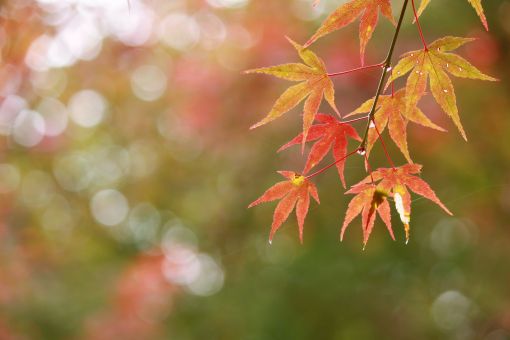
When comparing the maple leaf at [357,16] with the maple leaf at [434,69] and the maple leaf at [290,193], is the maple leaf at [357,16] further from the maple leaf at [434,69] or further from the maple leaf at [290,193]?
the maple leaf at [290,193]

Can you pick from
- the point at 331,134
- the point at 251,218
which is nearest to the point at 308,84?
the point at 331,134

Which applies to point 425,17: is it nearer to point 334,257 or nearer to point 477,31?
point 477,31

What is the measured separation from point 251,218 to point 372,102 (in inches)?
108

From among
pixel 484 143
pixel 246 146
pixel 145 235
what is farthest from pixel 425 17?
pixel 145 235

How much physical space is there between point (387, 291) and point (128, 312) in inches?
56.1

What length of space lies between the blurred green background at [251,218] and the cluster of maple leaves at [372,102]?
1.97 meters

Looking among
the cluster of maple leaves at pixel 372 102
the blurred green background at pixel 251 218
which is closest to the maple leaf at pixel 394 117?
the cluster of maple leaves at pixel 372 102

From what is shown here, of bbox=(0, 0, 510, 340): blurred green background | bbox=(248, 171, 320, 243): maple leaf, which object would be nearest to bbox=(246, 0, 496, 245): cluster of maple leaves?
bbox=(248, 171, 320, 243): maple leaf

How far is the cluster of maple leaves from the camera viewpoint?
26.5 inches

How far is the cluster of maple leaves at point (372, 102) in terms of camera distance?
67 cm

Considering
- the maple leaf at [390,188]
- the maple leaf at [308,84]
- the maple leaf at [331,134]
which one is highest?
the maple leaf at [308,84]

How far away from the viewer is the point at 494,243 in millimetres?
3066

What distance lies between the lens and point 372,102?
Answer: 77cm

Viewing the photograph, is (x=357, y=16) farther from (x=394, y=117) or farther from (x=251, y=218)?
(x=251, y=218)
